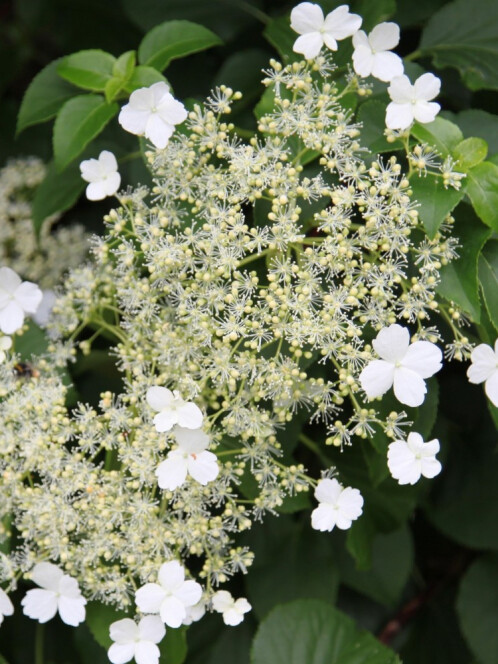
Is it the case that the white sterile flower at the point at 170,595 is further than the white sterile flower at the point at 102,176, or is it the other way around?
the white sterile flower at the point at 102,176

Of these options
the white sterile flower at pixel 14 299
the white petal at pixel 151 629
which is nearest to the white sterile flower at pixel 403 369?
the white petal at pixel 151 629

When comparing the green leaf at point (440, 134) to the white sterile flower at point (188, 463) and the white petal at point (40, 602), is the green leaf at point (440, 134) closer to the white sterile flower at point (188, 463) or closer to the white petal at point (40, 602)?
the white sterile flower at point (188, 463)

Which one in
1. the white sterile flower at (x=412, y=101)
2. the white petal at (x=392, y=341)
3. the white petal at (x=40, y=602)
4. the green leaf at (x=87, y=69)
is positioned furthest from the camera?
the green leaf at (x=87, y=69)

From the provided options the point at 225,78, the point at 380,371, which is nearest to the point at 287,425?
the point at 380,371

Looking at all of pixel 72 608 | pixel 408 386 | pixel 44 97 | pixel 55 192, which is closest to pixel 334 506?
pixel 408 386

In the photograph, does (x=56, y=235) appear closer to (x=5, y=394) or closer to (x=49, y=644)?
(x=5, y=394)

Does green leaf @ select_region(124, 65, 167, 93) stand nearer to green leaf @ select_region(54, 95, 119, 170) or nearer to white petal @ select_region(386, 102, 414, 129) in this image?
green leaf @ select_region(54, 95, 119, 170)

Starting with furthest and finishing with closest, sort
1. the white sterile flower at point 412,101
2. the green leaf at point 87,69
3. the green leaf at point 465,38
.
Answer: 1. the green leaf at point 465,38
2. the green leaf at point 87,69
3. the white sterile flower at point 412,101
